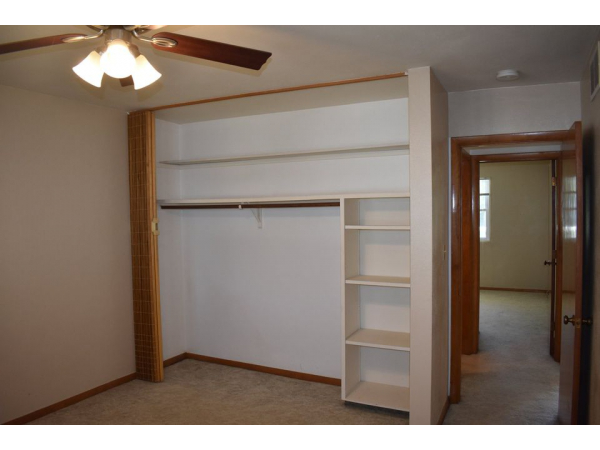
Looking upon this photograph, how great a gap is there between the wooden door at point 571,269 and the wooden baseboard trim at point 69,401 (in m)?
3.44

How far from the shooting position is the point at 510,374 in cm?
442

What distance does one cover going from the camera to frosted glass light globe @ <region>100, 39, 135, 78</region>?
185 cm

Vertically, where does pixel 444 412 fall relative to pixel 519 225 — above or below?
below

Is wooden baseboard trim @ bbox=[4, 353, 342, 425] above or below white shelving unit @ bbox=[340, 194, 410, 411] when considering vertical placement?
below

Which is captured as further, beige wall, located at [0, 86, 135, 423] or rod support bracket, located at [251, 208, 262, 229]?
rod support bracket, located at [251, 208, 262, 229]

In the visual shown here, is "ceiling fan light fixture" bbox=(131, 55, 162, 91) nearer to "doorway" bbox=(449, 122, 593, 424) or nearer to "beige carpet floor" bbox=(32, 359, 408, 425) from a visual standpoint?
"doorway" bbox=(449, 122, 593, 424)

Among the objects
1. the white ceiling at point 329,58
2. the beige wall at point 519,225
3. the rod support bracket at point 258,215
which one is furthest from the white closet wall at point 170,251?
the beige wall at point 519,225

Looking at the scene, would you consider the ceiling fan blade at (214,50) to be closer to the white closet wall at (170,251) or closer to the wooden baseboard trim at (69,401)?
the white closet wall at (170,251)

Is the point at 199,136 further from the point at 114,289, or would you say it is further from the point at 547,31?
the point at 547,31

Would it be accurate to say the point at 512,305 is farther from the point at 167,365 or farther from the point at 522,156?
the point at 167,365

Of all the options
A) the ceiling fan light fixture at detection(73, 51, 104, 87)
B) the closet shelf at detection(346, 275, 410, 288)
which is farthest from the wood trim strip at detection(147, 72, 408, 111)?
the ceiling fan light fixture at detection(73, 51, 104, 87)

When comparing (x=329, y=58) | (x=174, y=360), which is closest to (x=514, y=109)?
(x=329, y=58)

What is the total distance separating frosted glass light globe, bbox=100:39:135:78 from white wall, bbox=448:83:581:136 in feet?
8.30

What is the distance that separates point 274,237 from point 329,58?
1.95m
